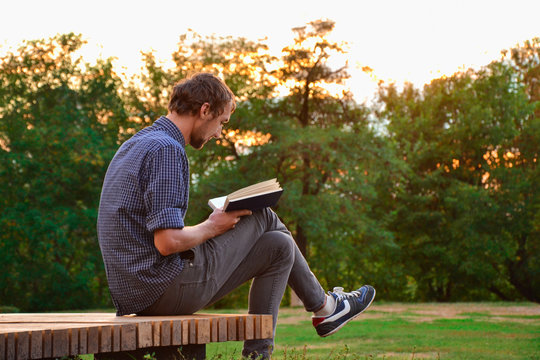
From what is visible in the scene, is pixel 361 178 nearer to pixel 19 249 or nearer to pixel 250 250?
pixel 19 249

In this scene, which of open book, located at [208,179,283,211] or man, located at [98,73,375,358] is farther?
open book, located at [208,179,283,211]

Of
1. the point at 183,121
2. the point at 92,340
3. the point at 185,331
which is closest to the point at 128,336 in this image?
the point at 92,340

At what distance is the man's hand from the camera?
11.0 ft

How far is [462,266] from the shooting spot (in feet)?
83.1

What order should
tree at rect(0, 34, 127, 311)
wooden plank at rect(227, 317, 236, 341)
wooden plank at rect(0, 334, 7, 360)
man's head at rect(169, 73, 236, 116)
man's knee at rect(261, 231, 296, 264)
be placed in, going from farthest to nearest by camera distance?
tree at rect(0, 34, 127, 311) < man's knee at rect(261, 231, 296, 264) < man's head at rect(169, 73, 236, 116) < wooden plank at rect(227, 317, 236, 341) < wooden plank at rect(0, 334, 7, 360)

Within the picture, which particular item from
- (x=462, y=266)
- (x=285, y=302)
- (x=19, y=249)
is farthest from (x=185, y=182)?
(x=285, y=302)

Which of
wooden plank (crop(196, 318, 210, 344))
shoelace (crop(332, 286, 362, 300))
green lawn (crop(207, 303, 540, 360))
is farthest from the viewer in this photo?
green lawn (crop(207, 303, 540, 360))

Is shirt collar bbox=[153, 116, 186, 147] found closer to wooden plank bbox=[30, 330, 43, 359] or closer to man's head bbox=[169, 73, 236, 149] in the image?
man's head bbox=[169, 73, 236, 149]

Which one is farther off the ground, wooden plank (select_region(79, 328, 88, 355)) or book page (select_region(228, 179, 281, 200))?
→ book page (select_region(228, 179, 281, 200))

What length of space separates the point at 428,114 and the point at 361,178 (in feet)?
28.7

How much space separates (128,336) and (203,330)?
35 cm

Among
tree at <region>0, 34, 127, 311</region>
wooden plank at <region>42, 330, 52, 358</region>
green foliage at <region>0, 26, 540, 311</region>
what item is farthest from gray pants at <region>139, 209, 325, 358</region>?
tree at <region>0, 34, 127, 311</region>

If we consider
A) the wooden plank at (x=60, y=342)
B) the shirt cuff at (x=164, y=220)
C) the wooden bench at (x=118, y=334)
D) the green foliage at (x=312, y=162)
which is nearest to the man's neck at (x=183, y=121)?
the shirt cuff at (x=164, y=220)

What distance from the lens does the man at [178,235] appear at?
3.15m
